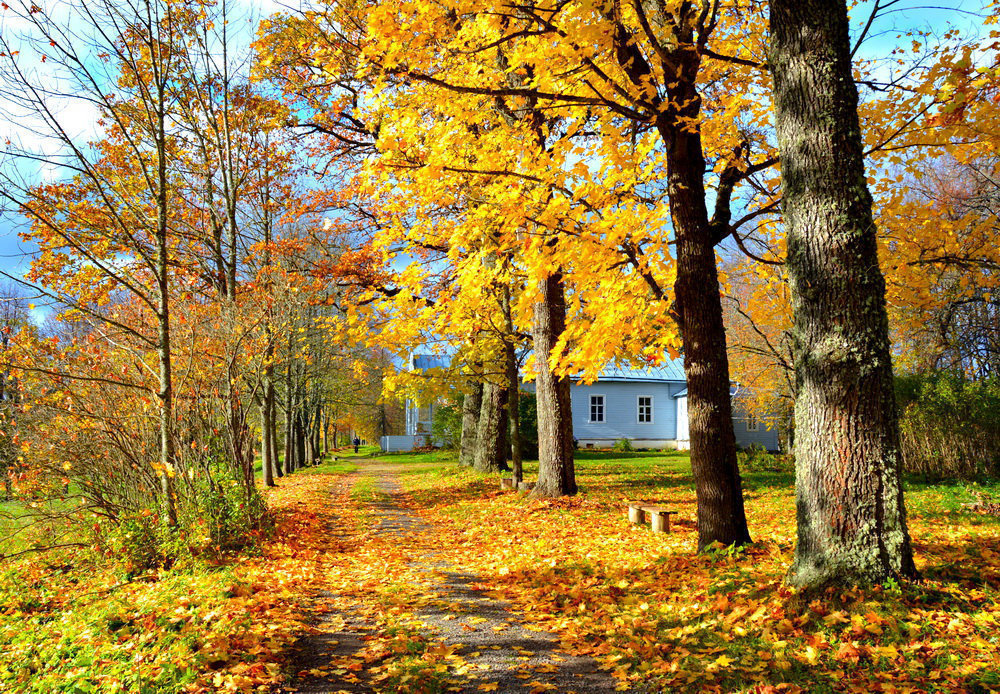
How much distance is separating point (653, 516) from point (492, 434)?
10.7m

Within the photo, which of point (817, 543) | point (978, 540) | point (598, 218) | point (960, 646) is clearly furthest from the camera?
point (598, 218)

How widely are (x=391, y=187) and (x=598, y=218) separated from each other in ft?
19.1

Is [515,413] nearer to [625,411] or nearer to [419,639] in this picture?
[419,639]

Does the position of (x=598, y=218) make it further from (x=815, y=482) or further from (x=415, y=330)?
(x=415, y=330)

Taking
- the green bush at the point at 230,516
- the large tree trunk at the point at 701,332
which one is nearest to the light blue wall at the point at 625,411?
the green bush at the point at 230,516

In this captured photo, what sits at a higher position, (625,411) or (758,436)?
(625,411)

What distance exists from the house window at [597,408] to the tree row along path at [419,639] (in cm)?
2509

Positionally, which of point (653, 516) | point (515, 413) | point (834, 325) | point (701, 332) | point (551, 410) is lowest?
point (653, 516)

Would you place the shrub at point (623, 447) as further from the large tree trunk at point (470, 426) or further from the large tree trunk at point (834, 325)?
the large tree trunk at point (834, 325)

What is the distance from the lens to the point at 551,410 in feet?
39.8

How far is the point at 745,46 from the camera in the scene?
8.53m

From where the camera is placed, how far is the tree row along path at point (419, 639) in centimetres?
409

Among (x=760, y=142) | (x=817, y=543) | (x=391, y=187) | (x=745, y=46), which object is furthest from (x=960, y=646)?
(x=391, y=187)

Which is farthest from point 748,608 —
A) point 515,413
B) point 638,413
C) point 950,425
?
point 638,413
